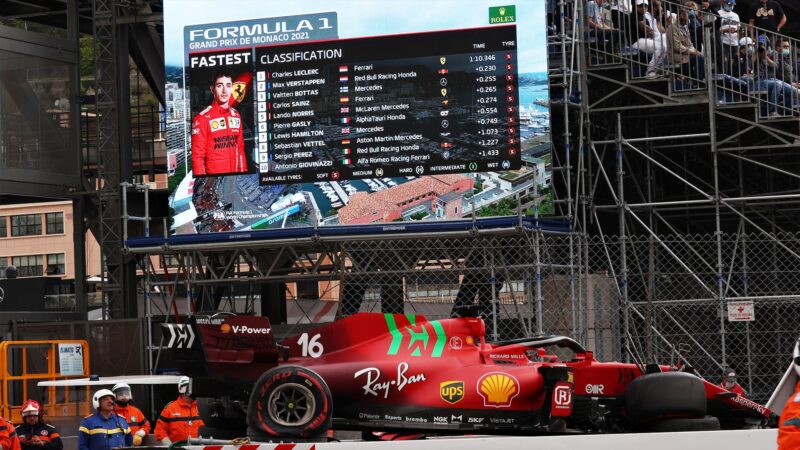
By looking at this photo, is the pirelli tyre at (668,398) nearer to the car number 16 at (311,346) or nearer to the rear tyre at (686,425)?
the rear tyre at (686,425)

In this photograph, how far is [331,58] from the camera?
19.0 metres

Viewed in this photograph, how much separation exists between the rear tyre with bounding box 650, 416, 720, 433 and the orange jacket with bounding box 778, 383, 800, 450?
3.97 m

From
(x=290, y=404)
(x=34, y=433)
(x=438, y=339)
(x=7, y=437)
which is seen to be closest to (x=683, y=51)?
(x=438, y=339)

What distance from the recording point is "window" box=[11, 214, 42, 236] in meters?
67.9

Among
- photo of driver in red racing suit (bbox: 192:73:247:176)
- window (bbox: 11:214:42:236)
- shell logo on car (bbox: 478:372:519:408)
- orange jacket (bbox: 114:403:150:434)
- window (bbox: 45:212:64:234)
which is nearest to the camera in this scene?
shell logo on car (bbox: 478:372:519:408)

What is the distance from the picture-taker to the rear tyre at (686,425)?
428 inches

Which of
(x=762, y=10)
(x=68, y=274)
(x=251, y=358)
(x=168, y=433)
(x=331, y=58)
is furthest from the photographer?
(x=68, y=274)

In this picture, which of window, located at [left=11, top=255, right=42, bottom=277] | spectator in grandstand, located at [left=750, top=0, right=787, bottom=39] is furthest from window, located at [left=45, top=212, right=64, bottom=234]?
spectator in grandstand, located at [left=750, top=0, right=787, bottom=39]

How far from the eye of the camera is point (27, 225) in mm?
68312

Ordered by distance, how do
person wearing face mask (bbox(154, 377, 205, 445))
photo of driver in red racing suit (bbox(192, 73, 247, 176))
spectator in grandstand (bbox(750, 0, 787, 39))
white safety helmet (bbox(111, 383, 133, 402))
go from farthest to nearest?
spectator in grandstand (bbox(750, 0, 787, 39)) → photo of driver in red racing suit (bbox(192, 73, 247, 176)) → person wearing face mask (bbox(154, 377, 205, 445)) → white safety helmet (bbox(111, 383, 133, 402))

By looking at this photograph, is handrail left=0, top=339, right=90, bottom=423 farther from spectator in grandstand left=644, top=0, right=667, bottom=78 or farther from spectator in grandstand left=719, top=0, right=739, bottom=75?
spectator in grandstand left=719, top=0, right=739, bottom=75

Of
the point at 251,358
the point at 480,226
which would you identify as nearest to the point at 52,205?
the point at 480,226

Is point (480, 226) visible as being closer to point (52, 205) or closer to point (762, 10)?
point (762, 10)

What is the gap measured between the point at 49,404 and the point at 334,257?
4651mm
